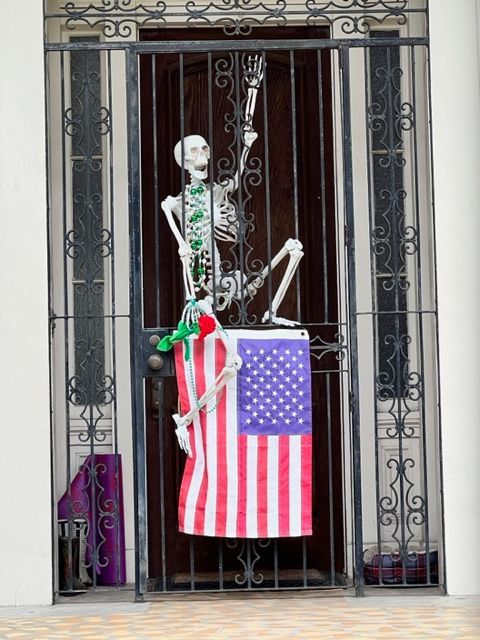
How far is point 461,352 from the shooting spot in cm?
663

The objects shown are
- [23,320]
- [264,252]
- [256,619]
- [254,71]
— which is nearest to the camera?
[256,619]

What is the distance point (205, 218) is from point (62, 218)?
0.86m

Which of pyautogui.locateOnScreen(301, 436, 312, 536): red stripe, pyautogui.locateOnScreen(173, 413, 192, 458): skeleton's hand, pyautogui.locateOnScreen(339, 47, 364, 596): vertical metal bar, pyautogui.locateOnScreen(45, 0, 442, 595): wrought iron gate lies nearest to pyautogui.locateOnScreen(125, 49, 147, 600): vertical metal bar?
pyautogui.locateOnScreen(173, 413, 192, 458): skeleton's hand

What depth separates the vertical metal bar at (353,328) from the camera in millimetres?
6578

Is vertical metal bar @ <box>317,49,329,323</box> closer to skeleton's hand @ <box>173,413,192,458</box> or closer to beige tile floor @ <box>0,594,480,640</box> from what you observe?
skeleton's hand @ <box>173,413,192,458</box>

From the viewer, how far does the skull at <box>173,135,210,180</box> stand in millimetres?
6869

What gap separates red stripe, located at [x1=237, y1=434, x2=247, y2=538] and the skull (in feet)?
4.45

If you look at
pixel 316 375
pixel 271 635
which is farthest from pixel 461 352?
pixel 271 635

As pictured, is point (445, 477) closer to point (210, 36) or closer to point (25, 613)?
point (25, 613)

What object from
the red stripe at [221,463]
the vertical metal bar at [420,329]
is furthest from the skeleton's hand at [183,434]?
the vertical metal bar at [420,329]

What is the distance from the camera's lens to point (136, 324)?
6.63 metres

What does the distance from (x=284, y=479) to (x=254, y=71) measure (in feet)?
6.67

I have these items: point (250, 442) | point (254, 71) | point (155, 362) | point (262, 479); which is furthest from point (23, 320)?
point (254, 71)

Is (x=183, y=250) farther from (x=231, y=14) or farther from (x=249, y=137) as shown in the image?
(x=231, y=14)
